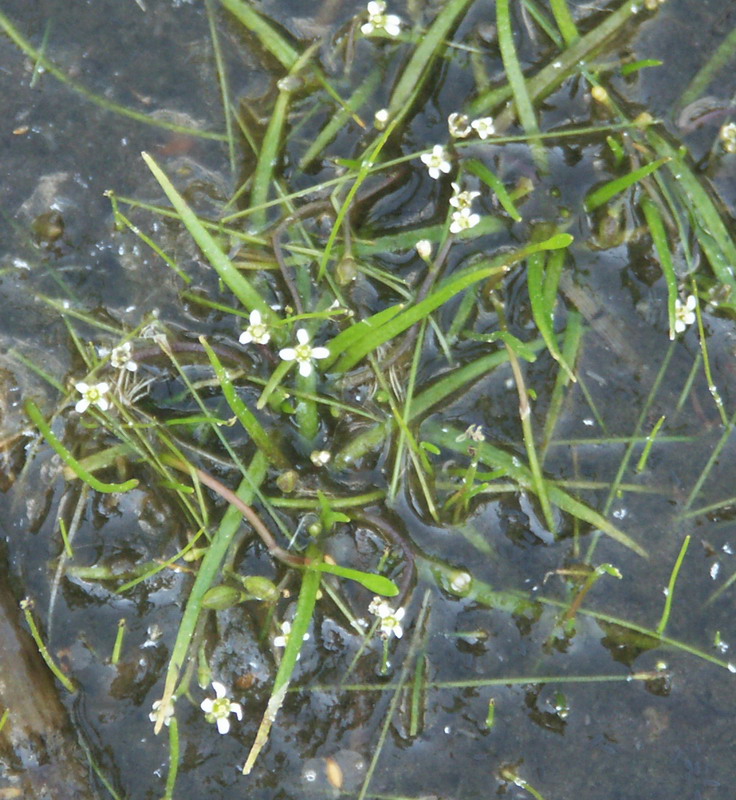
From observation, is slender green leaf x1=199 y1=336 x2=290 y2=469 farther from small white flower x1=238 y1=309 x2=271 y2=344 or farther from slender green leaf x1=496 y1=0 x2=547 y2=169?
slender green leaf x1=496 y1=0 x2=547 y2=169

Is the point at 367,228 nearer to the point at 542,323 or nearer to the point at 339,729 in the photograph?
the point at 542,323

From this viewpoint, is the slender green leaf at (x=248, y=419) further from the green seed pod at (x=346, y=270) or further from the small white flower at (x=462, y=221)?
the small white flower at (x=462, y=221)

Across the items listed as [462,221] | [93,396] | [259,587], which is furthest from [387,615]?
[462,221]

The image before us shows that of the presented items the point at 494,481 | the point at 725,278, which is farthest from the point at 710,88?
the point at 494,481

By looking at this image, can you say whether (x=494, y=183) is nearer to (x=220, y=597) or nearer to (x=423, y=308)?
(x=423, y=308)

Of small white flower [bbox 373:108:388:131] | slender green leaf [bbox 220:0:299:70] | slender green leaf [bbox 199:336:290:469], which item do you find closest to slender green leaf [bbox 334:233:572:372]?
slender green leaf [bbox 199:336:290:469]
